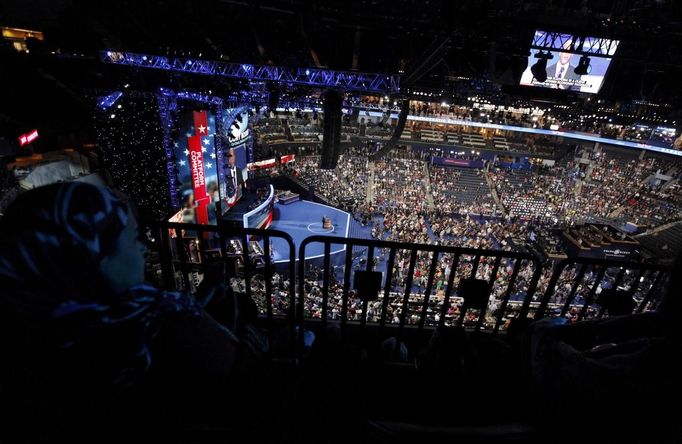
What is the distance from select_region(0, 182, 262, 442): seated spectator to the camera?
101 cm

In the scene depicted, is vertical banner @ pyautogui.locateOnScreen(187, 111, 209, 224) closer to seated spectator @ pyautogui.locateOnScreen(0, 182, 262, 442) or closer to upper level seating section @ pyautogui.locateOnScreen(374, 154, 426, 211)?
seated spectator @ pyautogui.locateOnScreen(0, 182, 262, 442)

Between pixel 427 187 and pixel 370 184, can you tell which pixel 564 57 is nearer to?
pixel 427 187

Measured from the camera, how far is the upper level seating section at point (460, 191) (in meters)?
A: 23.6

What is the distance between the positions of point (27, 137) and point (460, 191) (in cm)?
2661

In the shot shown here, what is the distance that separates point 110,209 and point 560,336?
258 centimetres

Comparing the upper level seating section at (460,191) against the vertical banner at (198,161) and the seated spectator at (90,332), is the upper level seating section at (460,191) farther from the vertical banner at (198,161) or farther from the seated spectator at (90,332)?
the seated spectator at (90,332)

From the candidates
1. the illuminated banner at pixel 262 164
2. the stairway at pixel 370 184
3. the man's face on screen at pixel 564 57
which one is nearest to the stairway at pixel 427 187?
the stairway at pixel 370 184

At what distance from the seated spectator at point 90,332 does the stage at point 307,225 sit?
1288cm

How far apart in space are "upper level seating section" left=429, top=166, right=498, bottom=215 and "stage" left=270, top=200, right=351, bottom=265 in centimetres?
848

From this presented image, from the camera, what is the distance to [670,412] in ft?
4.29

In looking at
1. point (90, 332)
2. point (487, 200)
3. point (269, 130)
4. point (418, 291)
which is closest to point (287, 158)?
point (269, 130)

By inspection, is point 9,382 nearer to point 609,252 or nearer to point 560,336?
point 560,336

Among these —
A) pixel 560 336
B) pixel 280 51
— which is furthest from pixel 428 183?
pixel 560 336

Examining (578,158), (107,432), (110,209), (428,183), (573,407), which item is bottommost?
(428,183)
